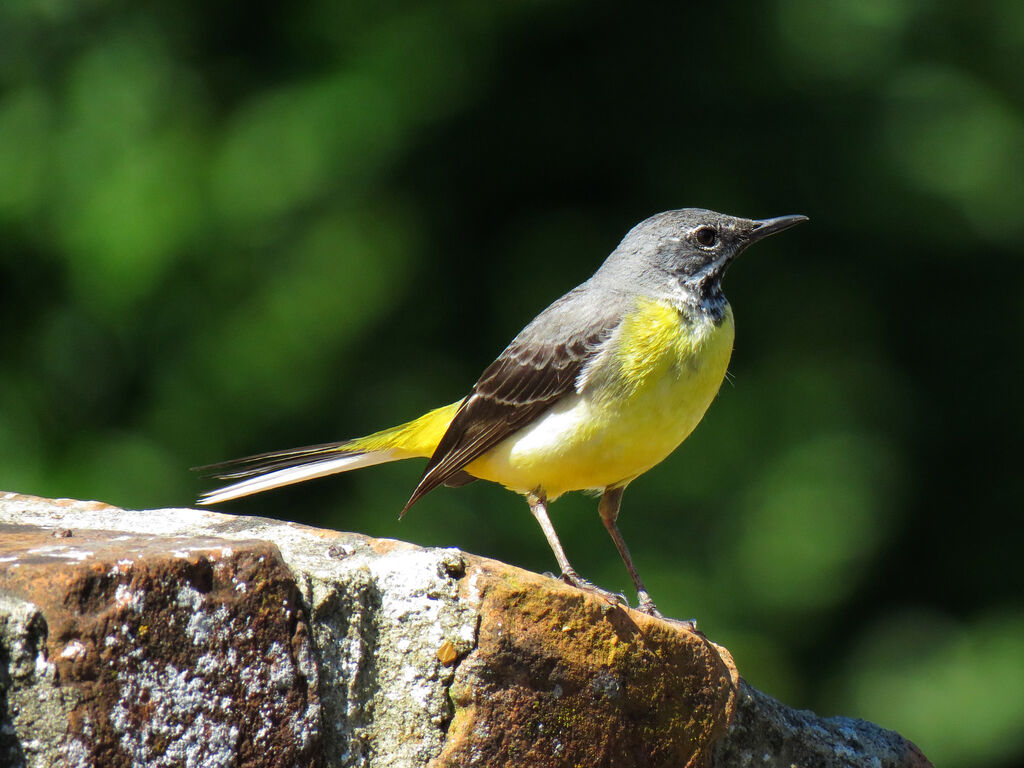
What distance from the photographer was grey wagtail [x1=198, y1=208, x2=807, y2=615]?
372 cm

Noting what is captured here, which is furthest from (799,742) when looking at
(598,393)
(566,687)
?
(598,393)

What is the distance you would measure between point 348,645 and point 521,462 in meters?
2.09

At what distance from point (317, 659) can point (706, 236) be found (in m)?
3.09

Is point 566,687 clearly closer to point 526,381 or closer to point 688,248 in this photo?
point 526,381

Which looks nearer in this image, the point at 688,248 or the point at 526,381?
the point at 526,381

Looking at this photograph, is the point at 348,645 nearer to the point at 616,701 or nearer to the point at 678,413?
the point at 616,701

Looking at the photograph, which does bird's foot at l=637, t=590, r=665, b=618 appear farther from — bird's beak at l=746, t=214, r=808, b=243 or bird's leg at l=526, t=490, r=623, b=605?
bird's beak at l=746, t=214, r=808, b=243

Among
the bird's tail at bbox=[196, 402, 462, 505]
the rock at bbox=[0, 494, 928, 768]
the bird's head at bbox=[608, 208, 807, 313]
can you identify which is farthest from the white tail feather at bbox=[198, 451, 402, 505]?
the rock at bbox=[0, 494, 928, 768]

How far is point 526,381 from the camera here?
4.09 metres

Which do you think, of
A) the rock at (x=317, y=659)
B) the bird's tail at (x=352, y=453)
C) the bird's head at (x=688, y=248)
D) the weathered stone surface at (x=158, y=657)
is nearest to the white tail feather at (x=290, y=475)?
the bird's tail at (x=352, y=453)

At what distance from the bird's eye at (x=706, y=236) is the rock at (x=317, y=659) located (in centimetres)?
234

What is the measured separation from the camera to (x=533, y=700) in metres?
1.96

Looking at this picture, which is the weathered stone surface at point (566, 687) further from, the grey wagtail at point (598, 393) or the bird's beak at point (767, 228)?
the bird's beak at point (767, 228)

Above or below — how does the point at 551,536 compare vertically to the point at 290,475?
below
